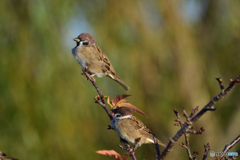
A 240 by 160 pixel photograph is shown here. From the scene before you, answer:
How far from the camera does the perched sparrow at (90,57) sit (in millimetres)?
3916

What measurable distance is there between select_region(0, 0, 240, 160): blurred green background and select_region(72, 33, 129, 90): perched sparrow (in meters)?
1.38

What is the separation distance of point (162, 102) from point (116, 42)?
70.7 inches

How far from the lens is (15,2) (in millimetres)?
5539

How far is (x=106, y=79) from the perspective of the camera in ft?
20.6

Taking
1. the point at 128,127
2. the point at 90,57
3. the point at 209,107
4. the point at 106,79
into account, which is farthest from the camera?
the point at 106,79

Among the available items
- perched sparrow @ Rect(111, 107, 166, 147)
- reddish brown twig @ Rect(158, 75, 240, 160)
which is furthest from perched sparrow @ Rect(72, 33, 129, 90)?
reddish brown twig @ Rect(158, 75, 240, 160)

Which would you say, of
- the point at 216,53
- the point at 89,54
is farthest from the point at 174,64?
the point at 89,54

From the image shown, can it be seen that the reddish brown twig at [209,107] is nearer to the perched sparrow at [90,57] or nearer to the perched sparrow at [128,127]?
the perched sparrow at [128,127]

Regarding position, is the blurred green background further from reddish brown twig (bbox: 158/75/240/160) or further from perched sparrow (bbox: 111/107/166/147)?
reddish brown twig (bbox: 158/75/240/160)

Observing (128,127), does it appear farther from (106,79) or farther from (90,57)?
(106,79)

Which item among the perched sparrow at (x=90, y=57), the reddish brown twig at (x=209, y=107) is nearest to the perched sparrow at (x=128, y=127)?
the perched sparrow at (x=90, y=57)

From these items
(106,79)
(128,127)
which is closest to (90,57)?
(128,127)

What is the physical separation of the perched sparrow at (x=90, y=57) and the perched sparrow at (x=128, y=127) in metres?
0.89

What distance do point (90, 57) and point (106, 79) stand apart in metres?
2.33
